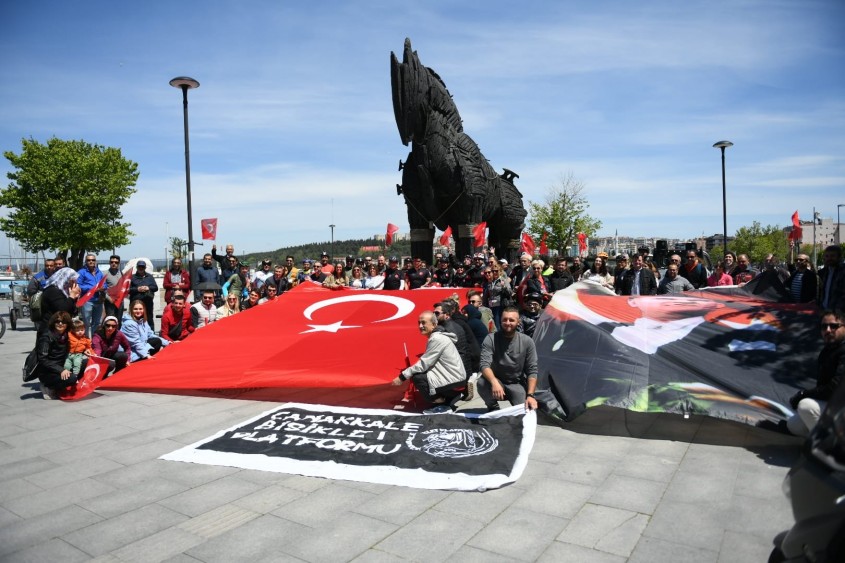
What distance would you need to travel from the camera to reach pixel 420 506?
4137 millimetres

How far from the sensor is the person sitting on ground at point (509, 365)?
611 centimetres

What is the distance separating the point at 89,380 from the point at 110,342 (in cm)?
76

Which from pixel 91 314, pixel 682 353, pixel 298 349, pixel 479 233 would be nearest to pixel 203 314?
pixel 298 349

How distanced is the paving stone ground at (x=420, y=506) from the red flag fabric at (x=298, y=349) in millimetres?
1920

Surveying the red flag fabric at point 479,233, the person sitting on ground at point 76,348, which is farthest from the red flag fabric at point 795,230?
the person sitting on ground at point 76,348

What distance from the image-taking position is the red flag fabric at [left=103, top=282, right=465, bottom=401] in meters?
7.59

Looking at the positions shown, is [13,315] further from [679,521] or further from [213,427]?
[679,521]

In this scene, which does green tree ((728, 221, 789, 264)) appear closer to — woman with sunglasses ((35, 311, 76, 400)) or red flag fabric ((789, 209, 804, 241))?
red flag fabric ((789, 209, 804, 241))

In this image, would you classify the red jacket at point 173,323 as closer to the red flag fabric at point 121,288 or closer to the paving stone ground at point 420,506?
the red flag fabric at point 121,288

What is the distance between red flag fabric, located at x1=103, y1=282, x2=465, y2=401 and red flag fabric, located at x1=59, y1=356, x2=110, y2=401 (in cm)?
20

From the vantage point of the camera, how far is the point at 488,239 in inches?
832

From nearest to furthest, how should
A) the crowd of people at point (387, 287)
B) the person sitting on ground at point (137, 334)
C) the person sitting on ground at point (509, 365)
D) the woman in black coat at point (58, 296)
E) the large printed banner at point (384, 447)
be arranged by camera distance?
1. the large printed banner at point (384, 447)
2. the person sitting on ground at point (509, 365)
3. the crowd of people at point (387, 287)
4. the person sitting on ground at point (137, 334)
5. the woman in black coat at point (58, 296)

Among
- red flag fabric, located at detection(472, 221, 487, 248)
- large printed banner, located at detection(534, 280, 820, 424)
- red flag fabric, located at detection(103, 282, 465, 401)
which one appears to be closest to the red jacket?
red flag fabric, located at detection(103, 282, 465, 401)

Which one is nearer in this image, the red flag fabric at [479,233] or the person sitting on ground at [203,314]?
the person sitting on ground at [203,314]
